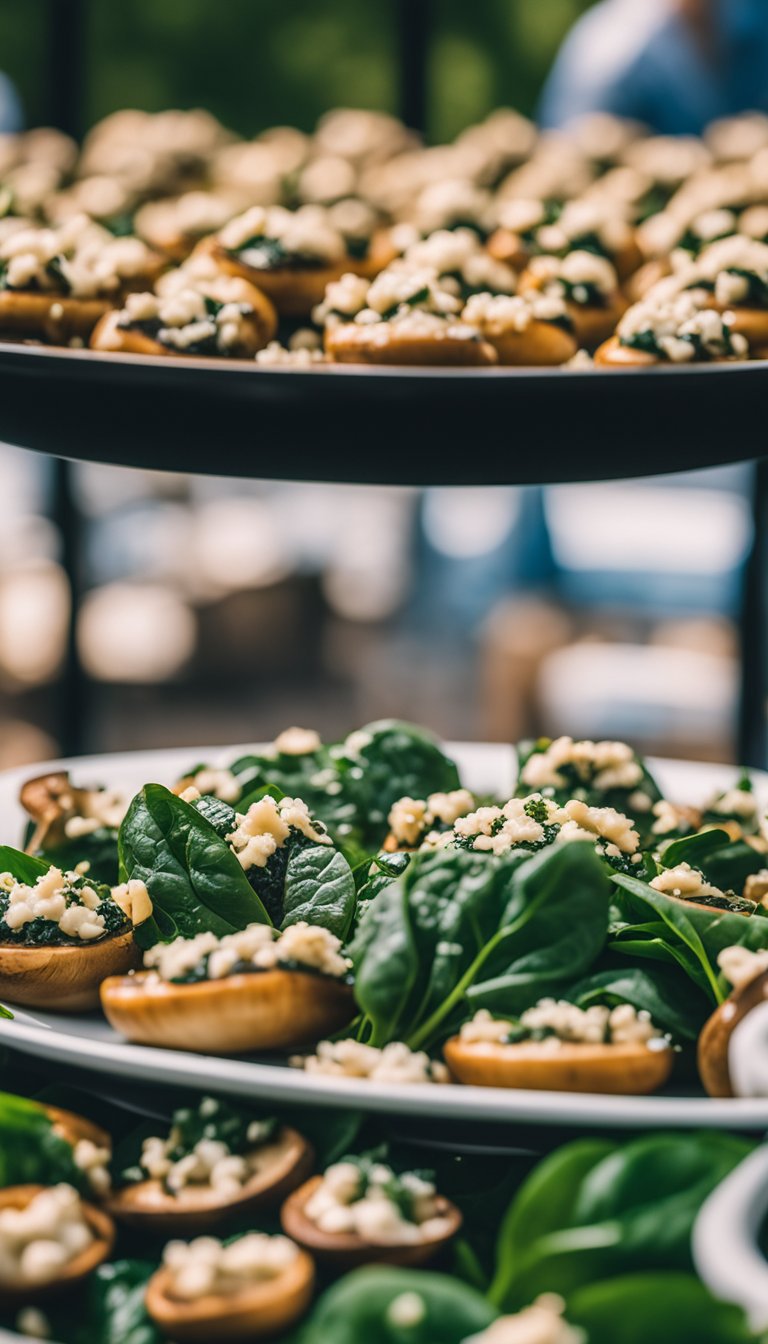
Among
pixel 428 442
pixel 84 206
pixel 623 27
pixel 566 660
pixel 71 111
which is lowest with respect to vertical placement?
pixel 566 660

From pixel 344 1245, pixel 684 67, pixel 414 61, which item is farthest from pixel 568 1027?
pixel 684 67

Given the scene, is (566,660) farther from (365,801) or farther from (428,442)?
(428,442)

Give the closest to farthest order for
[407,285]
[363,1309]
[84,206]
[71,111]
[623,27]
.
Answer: [363,1309] < [407,285] < [84,206] < [71,111] < [623,27]

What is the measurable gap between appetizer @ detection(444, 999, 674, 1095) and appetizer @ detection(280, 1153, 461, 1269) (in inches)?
1.8

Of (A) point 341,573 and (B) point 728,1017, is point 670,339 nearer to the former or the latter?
(B) point 728,1017

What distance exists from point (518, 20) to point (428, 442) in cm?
235

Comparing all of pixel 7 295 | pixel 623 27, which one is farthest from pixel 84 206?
pixel 623 27

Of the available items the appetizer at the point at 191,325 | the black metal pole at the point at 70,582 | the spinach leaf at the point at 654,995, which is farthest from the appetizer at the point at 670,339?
the black metal pole at the point at 70,582

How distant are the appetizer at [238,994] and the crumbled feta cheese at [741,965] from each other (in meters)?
0.15

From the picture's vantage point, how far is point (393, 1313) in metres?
0.42

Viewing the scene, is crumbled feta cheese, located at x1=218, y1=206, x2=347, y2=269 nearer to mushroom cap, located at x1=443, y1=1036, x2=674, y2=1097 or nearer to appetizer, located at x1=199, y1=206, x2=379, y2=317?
appetizer, located at x1=199, y1=206, x2=379, y2=317

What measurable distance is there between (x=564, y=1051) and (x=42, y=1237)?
0.62ft

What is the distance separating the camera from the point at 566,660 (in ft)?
9.21

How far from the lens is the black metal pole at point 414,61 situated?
2072mm
